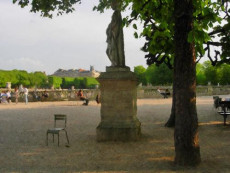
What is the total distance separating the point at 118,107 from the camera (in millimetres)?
9008

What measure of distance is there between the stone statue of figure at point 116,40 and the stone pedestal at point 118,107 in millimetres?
350

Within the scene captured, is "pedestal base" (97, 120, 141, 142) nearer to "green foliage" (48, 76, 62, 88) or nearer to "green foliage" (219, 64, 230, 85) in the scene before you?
"green foliage" (219, 64, 230, 85)

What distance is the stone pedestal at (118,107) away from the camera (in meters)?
8.90

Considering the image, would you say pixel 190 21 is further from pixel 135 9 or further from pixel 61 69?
pixel 61 69

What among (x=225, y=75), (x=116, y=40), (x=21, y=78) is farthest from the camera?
(x=21, y=78)

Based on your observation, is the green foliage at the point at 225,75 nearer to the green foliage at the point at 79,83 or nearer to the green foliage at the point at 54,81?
the green foliage at the point at 79,83

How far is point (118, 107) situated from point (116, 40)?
2128 mm

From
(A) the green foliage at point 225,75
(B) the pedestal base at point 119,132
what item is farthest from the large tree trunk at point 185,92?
(A) the green foliage at point 225,75

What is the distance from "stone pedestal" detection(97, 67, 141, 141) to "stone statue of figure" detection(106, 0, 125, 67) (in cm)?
35

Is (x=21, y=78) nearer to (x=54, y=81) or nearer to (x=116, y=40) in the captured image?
(x=54, y=81)

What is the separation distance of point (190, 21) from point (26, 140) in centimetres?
629

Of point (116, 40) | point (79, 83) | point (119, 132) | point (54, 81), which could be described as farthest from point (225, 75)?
point (119, 132)

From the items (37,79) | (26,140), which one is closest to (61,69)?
(37,79)

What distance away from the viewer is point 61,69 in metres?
177
